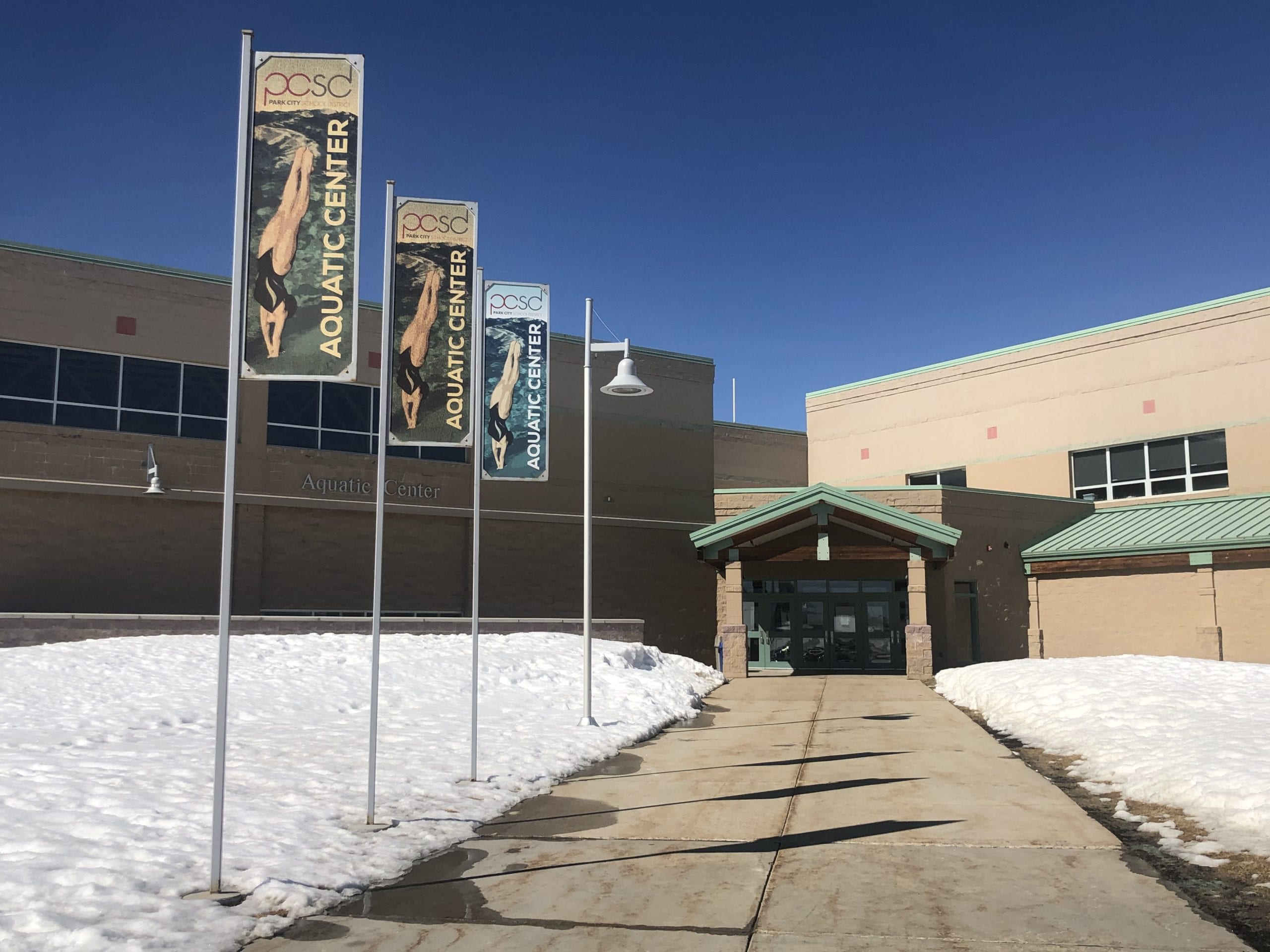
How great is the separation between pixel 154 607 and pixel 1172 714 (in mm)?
21880

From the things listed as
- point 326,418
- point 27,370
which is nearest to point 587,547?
point 326,418

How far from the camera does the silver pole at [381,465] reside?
9.45 metres

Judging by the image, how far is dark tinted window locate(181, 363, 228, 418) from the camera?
88.3ft

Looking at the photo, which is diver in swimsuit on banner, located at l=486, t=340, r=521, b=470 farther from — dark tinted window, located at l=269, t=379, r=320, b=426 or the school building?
dark tinted window, located at l=269, t=379, r=320, b=426

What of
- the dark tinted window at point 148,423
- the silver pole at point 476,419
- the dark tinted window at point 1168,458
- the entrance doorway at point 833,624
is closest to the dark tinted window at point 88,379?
the dark tinted window at point 148,423

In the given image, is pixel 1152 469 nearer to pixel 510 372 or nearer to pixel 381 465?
pixel 510 372

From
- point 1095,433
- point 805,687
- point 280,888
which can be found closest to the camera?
point 280,888

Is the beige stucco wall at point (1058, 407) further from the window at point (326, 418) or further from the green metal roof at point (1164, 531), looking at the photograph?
the window at point (326, 418)

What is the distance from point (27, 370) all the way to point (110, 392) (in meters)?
1.79

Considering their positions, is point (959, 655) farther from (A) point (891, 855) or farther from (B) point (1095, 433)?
(A) point (891, 855)

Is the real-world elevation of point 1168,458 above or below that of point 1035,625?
above

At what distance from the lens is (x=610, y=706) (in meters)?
18.6

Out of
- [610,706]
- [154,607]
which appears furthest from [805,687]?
[154,607]

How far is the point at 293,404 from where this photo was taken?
2817 cm
